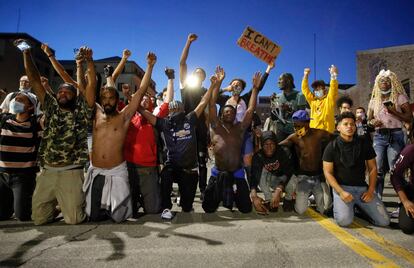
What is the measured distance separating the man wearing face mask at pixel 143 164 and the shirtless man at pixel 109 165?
8.4 inches

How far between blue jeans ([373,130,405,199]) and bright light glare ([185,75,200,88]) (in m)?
3.46

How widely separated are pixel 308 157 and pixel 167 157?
7.88 ft

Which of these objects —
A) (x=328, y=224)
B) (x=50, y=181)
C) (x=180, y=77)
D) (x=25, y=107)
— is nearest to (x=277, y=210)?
(x=328, y=224)

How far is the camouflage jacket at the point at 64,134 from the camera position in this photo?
406cm

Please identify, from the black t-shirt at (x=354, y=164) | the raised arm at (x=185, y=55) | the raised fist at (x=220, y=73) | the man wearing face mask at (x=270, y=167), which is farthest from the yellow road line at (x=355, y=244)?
the raised arm at (x=185, y=55)

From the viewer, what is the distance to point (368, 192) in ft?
12.6

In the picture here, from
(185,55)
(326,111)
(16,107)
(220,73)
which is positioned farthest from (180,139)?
(326,111)

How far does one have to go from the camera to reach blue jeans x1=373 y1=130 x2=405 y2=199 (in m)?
4.66

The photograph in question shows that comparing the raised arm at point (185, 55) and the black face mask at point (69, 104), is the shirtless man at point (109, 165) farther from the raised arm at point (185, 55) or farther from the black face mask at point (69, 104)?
the raised arm at point (185, 55)

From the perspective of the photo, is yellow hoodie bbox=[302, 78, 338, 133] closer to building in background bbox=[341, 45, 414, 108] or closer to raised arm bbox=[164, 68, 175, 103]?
raised arm bbox=[164, 68, 175, 103]

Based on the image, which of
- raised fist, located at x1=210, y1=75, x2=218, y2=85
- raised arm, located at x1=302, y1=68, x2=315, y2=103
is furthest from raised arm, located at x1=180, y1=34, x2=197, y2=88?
raised arm, located at x1=302, y1=68, x2=315, y2=103

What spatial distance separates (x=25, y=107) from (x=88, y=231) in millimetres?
2234

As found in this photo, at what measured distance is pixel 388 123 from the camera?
4.78 meters

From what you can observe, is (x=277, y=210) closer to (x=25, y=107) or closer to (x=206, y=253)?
(x=206, y=253)
